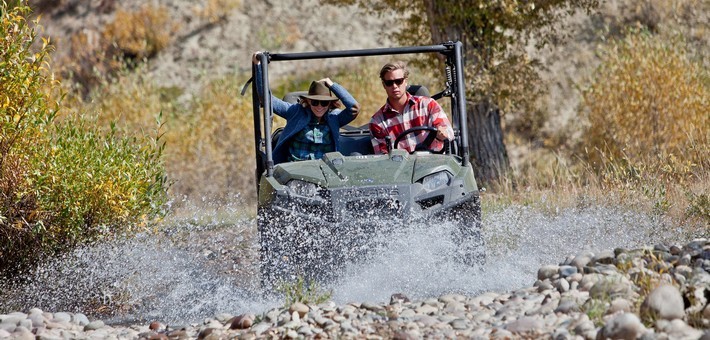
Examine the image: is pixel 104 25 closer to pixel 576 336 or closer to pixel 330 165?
pixel 330 165

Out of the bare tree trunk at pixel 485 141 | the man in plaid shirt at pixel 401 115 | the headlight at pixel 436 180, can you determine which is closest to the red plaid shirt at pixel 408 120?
the man in plaid shirt at pixel 401 115

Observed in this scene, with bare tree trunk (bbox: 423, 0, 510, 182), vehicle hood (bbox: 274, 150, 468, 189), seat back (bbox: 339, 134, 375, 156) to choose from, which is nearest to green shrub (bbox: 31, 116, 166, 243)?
seat back (bbox: 339, 134, 375, 156)

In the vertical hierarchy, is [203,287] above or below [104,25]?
below

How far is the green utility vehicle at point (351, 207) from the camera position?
6.79 metres

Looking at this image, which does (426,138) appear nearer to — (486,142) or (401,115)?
(401,115)

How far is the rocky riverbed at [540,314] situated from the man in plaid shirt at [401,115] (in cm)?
173

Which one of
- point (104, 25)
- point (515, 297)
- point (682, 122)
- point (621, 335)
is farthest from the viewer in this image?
point (104, 25)

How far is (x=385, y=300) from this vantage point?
22.2ft

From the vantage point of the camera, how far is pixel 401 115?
8094 millimetres

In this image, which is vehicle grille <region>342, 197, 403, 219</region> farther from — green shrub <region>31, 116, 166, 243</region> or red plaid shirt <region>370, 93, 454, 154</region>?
green shrub <region>31, 116, 166, 243</region>

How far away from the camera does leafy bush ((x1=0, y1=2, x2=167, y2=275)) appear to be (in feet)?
25.7

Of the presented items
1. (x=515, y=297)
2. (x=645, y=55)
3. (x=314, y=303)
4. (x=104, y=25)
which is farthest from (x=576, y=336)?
(x=104, y=25)

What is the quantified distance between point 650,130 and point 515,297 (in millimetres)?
9314

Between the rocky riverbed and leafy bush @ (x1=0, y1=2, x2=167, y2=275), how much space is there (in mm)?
1653
